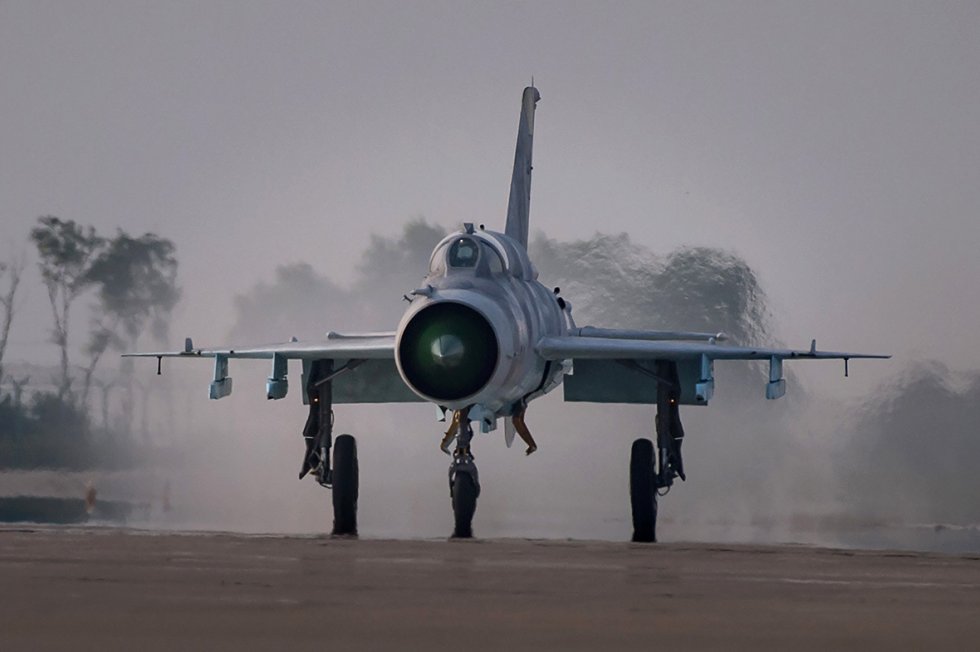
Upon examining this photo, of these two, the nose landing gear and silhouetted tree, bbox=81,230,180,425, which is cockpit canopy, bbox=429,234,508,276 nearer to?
the nose landing gear

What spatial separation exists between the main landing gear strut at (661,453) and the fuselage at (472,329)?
5.76 ft

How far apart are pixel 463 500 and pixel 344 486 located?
2149mm

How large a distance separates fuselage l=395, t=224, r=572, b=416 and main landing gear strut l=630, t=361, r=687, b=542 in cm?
176

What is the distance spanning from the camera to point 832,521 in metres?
30.4

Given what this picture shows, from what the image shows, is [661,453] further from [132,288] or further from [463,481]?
[132,288]

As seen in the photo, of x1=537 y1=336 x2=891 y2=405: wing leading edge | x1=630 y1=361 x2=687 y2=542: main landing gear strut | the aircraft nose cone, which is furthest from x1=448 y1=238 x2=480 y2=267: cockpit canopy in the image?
x1=630 y1=361 x2=687 y2=542: main landing gear strut

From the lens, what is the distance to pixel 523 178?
27.3m

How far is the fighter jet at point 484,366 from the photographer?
19359 mm

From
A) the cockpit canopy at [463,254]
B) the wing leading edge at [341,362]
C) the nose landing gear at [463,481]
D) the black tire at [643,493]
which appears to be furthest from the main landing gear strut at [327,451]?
the black tire at [643,493]

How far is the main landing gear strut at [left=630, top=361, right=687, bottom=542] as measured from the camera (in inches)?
894

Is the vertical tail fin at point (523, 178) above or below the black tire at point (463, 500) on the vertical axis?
above

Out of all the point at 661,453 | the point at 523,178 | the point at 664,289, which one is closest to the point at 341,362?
the point at 661,453

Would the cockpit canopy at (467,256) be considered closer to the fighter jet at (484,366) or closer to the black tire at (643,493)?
the fighter jet at (484,366)

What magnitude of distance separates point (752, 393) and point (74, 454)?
11.8 m
